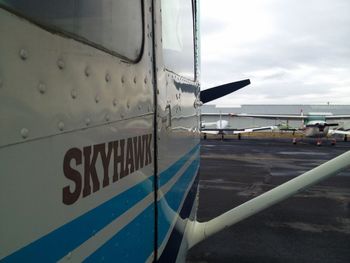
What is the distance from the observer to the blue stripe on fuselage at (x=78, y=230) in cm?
95

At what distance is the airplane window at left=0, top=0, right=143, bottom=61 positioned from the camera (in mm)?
1076

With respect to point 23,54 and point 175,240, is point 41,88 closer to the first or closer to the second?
point 23,54

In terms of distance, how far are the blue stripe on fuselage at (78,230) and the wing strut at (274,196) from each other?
6.03 ft

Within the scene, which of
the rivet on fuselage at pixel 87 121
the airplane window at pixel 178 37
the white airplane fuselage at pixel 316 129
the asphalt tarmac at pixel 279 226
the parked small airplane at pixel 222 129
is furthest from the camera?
the parked small airplane at pixel 222 129

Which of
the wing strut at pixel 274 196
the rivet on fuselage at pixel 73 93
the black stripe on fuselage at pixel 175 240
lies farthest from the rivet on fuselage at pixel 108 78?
the wing strut at pixel 274 196

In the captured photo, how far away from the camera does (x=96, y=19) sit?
1.39 metres

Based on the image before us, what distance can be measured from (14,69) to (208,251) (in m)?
5.54

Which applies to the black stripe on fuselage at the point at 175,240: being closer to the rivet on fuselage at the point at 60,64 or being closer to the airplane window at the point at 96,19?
the airplane window at the point at 96,19

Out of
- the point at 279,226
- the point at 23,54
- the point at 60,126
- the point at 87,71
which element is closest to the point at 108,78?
the point at 87,71

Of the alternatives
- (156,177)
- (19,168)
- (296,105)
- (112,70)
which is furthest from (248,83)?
(296,105)

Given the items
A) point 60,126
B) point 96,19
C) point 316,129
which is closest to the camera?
point 60,126

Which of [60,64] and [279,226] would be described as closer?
[60,64]

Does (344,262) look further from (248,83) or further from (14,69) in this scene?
(14,69)

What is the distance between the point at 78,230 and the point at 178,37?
1.86 meters
